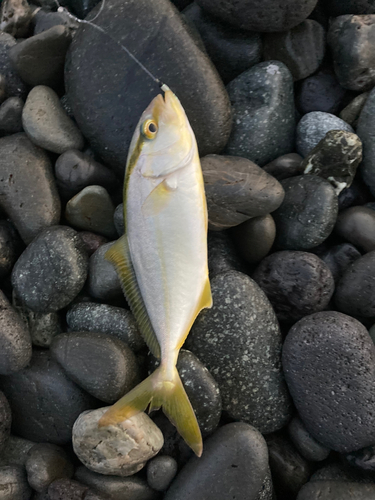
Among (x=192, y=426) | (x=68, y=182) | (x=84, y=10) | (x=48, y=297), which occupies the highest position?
(x=84, y=10)

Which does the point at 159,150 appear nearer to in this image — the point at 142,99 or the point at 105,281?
the point at 142,99

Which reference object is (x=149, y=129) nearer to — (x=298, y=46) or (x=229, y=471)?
(x=298, y=46)

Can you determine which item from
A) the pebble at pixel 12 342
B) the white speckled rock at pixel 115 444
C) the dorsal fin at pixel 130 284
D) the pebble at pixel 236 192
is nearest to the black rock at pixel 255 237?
the pebble at pixel 236 192

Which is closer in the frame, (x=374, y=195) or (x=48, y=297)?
(x=48, y=297)

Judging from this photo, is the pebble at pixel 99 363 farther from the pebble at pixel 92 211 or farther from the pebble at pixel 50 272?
the pebble at pixel 92 211

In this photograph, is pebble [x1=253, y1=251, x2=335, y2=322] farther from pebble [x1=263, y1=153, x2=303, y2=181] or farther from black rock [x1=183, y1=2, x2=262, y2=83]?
black rock [x1=183, y1=2, x2=262, y2=83]

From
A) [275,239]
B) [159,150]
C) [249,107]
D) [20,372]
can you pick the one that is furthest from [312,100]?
[20,372]

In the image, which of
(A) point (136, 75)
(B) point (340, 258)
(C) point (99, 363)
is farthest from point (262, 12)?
(C) point (99, 363)
